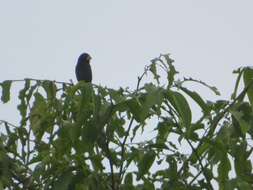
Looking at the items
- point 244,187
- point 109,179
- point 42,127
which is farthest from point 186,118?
point 42,127

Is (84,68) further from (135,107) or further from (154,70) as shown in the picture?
(135,107)

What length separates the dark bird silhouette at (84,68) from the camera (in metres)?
10.4

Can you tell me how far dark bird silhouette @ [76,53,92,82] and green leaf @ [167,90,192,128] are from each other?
26.0 feet

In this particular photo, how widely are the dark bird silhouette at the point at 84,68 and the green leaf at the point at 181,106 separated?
7.92 m

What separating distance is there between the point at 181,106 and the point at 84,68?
8715 mm

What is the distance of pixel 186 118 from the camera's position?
1.96 m

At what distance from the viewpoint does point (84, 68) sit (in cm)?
1065

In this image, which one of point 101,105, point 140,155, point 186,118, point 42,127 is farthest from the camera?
point 42,127

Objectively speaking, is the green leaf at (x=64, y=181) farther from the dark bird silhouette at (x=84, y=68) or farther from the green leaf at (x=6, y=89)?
the dark bird silhouette at (x=84, y=68)

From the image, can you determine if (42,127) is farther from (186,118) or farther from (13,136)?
(186,118)

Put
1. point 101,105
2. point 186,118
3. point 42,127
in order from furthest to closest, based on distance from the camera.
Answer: point 42,127 < point 101,105 < point 186,118

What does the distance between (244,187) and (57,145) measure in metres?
0.69

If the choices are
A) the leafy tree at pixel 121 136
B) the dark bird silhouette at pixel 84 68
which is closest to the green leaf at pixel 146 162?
the leafy tree at pixel 121 136

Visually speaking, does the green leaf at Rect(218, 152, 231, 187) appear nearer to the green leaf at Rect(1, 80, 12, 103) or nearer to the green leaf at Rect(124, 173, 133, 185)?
the green leaf at Rect(124, 173, 133, 185)
